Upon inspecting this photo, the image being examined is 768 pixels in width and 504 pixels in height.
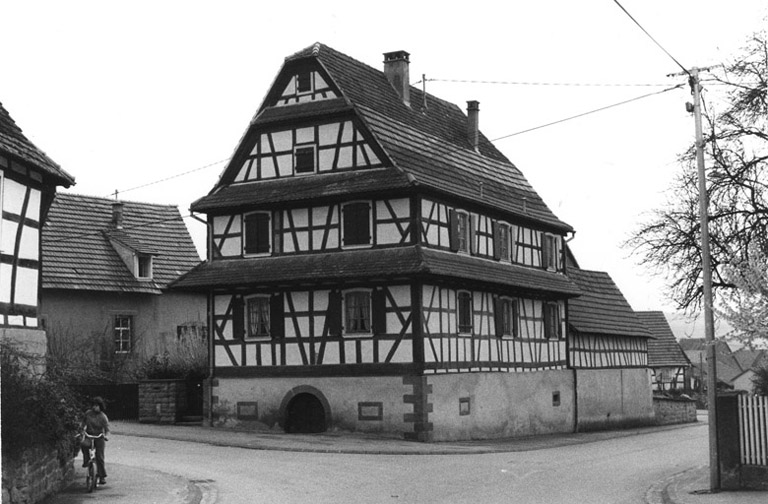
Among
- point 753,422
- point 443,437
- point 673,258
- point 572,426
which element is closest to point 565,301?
point 572,426

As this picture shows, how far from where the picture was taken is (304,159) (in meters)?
36.7

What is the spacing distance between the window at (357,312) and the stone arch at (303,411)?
2.29 metres

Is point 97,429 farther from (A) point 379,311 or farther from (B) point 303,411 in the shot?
(B) point 303,411

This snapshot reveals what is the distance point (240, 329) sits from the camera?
36.4 meters

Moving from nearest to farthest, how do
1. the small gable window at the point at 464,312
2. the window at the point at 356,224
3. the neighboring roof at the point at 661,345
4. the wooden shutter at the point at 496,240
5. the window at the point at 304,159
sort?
the window at the point at 356,224
the small gable window at the point at 464,312
the window at the point at 304,159
the wooden shutter at the point at 496,240
the neighboring roof at the point at 661,345

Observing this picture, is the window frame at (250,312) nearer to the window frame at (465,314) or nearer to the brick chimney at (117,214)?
the window frame at (465,314)

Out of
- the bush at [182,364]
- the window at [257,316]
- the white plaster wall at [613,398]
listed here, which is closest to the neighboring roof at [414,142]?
the window at [257,316]

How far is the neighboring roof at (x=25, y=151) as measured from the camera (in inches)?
810

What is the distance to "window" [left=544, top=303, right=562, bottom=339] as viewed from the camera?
43.3 m

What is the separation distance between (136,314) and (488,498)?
34573mm

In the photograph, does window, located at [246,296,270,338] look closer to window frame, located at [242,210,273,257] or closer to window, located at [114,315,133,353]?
window frame, located at [242,210,273,257]

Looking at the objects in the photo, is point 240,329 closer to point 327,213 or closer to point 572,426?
point 327,213

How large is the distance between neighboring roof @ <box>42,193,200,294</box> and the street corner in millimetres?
26838

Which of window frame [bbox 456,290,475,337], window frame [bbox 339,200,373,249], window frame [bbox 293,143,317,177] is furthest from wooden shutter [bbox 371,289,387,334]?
window frame [bbox 293,143,317,177]
